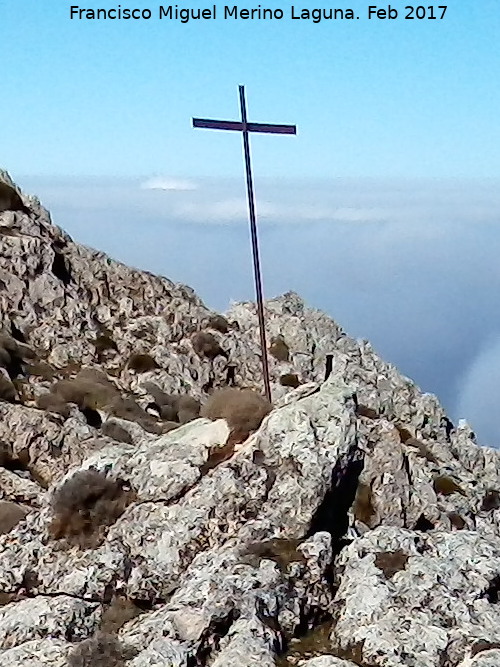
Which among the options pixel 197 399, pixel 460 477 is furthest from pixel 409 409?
pixel 197 399

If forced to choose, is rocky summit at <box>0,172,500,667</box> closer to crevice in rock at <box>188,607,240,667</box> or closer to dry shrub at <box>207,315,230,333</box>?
crevice in rock at <box>188,607,240,667</box>

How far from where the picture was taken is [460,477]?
33.8 m

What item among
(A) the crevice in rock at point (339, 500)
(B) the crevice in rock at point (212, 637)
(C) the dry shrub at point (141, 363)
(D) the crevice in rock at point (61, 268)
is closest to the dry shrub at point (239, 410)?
(A) the crevice in rock at point (339, 500)

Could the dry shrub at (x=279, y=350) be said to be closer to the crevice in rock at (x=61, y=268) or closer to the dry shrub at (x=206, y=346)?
the dry shrub at (x=206, y=346)

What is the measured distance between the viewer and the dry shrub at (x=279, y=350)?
4666 cm

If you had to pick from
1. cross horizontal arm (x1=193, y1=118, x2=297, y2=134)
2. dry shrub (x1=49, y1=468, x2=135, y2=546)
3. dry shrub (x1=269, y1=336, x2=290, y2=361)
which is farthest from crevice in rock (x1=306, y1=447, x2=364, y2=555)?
dry shrub (x1=269, y1=336, x2=290, y2=361)

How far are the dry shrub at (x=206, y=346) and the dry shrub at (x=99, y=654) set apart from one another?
31347mm

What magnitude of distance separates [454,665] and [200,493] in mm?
5731

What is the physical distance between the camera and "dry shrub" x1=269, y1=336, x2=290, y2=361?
153ft

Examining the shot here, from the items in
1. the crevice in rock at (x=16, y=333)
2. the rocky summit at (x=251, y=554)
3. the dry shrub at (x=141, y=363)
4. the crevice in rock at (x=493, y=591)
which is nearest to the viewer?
the rocky summit at (x=251, y=554)

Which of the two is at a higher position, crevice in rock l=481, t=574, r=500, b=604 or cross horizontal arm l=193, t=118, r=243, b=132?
cross horizontal arm l=193, t=118, r=243, b=132

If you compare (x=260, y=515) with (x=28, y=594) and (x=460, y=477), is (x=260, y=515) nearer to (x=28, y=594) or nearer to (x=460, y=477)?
(x=28, y=594)

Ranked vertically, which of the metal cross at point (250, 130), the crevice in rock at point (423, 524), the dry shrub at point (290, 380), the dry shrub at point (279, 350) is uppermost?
the metal cross at point (250, 130)

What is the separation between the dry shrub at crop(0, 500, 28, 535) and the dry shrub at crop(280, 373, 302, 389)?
25.4 metres
